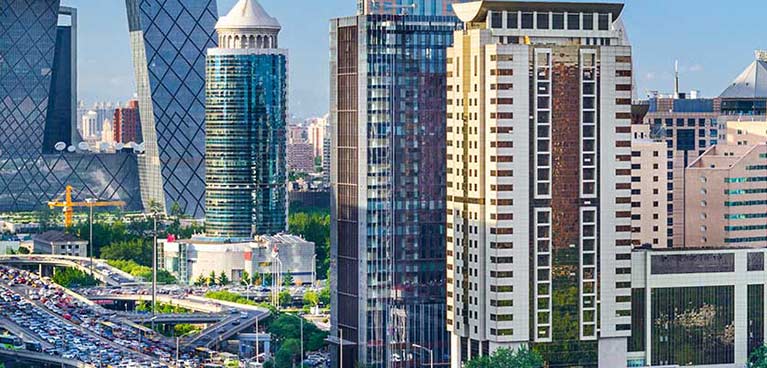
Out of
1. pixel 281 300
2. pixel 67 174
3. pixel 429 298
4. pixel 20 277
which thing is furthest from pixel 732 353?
pixel 67 174

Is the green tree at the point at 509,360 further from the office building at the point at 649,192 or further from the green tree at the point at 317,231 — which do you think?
the green tree at the point at 317,231

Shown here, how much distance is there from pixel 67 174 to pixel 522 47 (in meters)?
78.4

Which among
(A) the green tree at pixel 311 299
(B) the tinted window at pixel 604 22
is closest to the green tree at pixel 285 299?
(A) the green tree at pixel 311 299

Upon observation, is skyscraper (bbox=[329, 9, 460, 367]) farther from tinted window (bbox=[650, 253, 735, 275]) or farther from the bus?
the bus

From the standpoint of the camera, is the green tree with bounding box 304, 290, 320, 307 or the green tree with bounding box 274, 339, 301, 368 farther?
the green tree with bounding box 304, 290, 320, 307

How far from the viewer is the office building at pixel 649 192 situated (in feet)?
223

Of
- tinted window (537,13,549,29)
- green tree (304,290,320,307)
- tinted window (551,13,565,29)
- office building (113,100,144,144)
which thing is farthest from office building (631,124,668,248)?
→ office building (113,100,144,144)

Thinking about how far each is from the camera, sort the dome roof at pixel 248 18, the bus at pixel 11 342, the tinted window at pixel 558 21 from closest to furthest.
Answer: the tinted window at pixel 558 21, the bus at pixel 11 342, the dome roof at pixel 248 18

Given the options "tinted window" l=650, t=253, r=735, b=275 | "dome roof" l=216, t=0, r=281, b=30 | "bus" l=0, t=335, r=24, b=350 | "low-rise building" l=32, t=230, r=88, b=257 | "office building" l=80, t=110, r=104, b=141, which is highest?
"dome roof" l=216, t=0, r=281, b=30

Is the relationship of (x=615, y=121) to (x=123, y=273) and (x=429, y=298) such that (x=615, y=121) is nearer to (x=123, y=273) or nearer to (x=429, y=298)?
(x=429, y=298)

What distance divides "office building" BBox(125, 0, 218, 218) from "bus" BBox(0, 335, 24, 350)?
45.9 m

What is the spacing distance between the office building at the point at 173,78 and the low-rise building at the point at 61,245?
1165 cm

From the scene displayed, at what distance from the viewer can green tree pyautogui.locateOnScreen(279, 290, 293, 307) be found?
8788cm

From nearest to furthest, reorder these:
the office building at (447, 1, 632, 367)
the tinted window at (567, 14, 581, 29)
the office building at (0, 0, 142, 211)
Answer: the office building at (447, 1, 632, 367) < the tinted window at (567, 14, 581, 29) < the office building at (0, 0, 142, 211)
